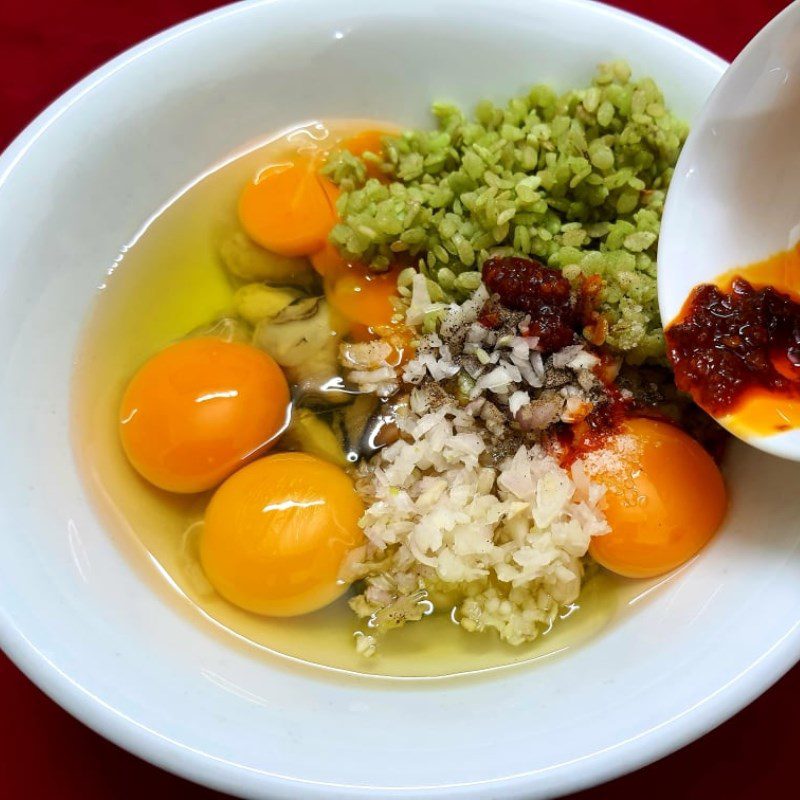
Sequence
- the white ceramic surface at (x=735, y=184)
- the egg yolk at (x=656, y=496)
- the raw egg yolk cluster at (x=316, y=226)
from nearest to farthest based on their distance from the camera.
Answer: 1. the white ceramic surface at (x=735, y=184)
2. the egg yolk at (x=656, y=496)
3. the raw egg yolk cluster at (x=316, y=226)

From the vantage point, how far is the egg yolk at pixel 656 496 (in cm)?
159

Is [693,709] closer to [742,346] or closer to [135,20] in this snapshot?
[742,346]

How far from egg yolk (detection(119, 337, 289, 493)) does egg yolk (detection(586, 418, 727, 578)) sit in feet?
2.58

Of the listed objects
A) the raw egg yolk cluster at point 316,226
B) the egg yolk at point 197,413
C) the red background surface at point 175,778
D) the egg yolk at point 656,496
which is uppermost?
the raw egg yolk cluster at point 316,226

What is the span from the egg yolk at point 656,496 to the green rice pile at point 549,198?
20cm

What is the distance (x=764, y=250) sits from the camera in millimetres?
1552

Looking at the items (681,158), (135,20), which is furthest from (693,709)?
(135,20)

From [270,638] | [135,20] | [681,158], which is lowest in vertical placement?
[270,638]

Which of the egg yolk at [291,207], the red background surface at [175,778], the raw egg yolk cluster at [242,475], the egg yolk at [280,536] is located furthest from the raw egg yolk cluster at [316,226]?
the red background surface at [175,778]

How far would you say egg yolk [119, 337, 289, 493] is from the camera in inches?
67.4

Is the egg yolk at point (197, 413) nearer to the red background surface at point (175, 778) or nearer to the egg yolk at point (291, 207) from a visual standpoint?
the egg yolk at point (291, 207)

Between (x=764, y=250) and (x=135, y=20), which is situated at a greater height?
(x=135, y=20)

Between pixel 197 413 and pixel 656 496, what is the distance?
3.38 ft

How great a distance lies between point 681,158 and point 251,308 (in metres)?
1.08
